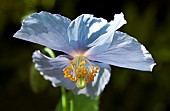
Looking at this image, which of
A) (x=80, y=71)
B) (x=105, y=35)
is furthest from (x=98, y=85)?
(x=105, y=35)

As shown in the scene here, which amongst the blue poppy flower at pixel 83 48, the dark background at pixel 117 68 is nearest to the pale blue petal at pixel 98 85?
the blue poppy flower at pixel 83 48

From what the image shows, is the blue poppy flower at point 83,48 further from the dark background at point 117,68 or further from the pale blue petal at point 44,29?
the dark background at point 117,68

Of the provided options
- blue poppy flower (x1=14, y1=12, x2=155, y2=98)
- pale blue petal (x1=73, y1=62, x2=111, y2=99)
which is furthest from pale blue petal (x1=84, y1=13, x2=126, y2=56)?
pale blue petal (x1=73, y1=62, x2=111, y2=99)

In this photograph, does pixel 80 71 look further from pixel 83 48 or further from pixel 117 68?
→ pixel 117 68

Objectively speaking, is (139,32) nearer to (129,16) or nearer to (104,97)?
(129,16)
